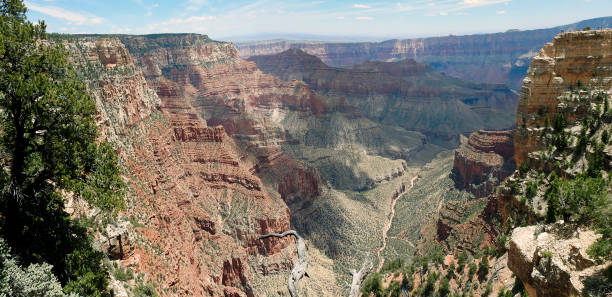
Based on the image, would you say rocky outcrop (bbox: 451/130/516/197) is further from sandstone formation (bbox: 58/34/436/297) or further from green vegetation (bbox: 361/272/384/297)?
green vegetation (bbox: 361/272/384/297)

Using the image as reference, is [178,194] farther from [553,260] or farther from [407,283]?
[553,260]

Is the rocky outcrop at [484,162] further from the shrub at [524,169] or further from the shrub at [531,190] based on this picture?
the shrub at [531,190]

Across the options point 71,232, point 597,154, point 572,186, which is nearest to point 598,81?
point 597,154

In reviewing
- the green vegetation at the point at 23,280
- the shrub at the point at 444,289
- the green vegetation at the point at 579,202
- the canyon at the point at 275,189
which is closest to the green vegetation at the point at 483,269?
the canyon at the point at 275,189

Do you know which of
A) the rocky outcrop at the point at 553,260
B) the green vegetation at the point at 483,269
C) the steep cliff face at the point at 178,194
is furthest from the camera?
the steep cliff face at the point at 178,194

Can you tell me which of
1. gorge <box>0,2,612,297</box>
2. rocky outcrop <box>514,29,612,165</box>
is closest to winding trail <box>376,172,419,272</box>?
gorge <box>0,2,612,297</box>

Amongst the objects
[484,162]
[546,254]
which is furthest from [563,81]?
[484,162]
